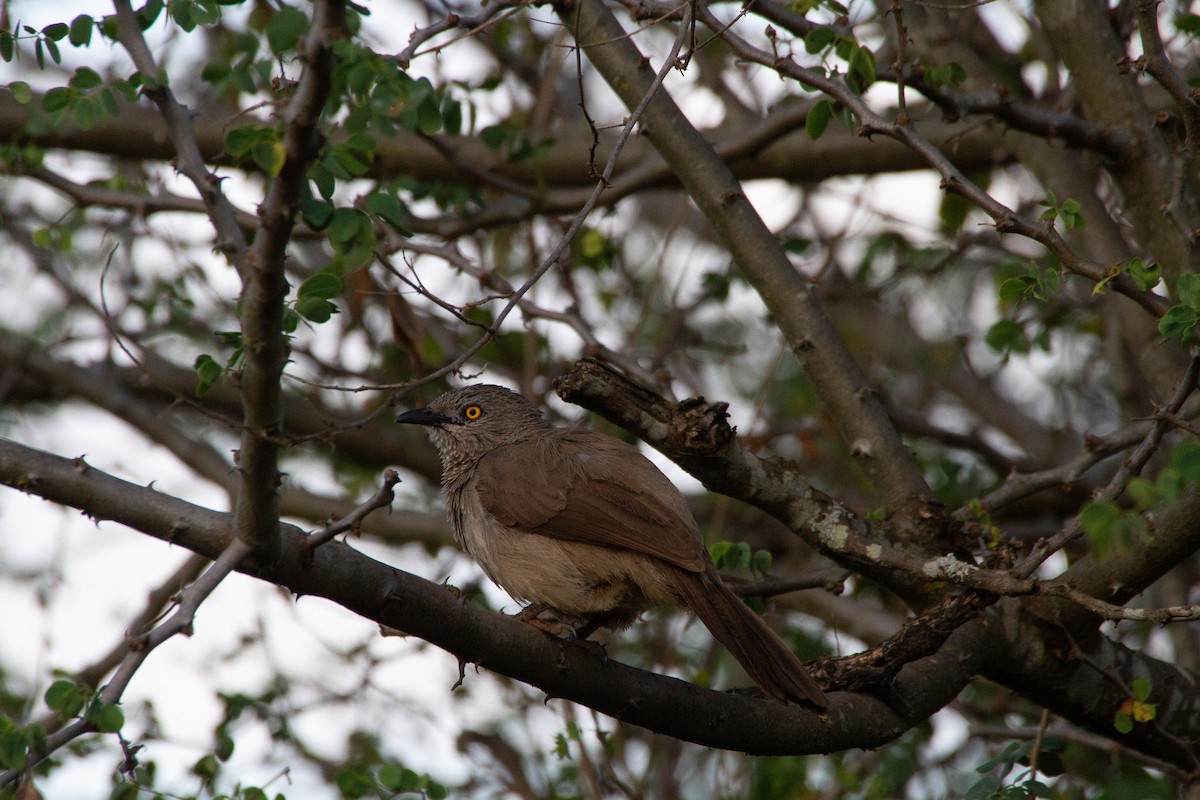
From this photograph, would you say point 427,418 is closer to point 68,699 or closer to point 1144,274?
point 68,699

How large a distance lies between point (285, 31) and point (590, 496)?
93.3 inches

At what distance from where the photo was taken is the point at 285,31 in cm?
304

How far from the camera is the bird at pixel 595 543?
409 cm

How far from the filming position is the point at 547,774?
693 cm

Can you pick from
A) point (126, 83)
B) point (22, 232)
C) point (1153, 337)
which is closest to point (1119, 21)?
point (1153, 337)

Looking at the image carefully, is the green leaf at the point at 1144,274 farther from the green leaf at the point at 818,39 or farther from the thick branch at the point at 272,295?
the thick branch at the point at 272,295

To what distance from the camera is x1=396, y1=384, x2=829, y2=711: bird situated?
13.4ft

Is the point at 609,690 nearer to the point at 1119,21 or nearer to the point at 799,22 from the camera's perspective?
the point at 799,22

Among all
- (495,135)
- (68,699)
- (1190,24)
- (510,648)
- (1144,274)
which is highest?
(495,135)

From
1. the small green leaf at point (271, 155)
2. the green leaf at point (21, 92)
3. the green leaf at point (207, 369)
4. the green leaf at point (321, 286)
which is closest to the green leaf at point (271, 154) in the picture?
the small green leaf at point (271, 155)

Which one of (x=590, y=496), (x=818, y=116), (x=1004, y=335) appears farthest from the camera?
(x=1004, y=335)

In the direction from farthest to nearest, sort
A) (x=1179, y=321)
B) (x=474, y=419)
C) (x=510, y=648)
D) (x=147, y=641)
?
(x=474, y=419) < (x=510, y=648) < (x=1179, y=321) < (x=147, y=641)

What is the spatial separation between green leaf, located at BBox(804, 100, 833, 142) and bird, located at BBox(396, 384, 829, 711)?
159 cm

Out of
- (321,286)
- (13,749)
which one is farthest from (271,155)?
(13,749)
